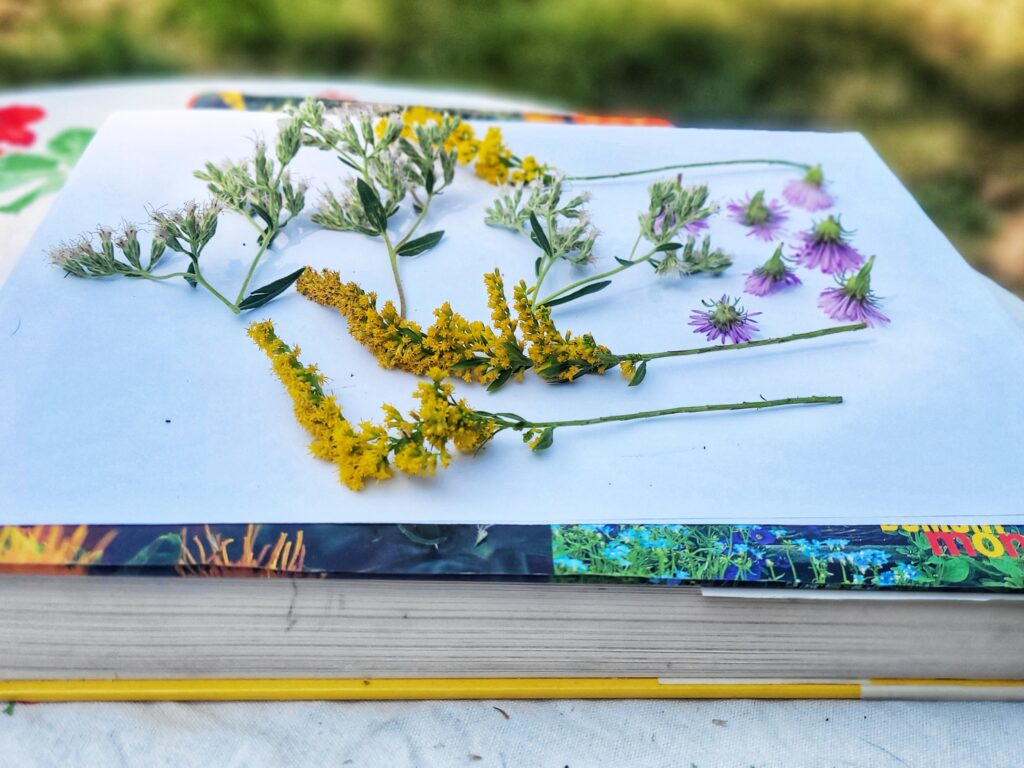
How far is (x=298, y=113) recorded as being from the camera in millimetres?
809

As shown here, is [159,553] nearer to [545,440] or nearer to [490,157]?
[545,440]

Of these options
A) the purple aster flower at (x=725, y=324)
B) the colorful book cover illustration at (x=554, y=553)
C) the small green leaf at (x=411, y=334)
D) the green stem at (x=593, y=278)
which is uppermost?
the green stem at (x=593, y=278)

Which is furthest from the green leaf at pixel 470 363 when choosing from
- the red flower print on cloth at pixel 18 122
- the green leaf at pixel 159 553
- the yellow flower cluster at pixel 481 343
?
the red flower print on cloth at pixel 18 122

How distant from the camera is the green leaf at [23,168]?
41.2 inches

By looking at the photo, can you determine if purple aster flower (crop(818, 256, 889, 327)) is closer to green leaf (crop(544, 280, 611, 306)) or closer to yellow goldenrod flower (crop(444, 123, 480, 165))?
green leaf (crop(544, 280, 611, 306))

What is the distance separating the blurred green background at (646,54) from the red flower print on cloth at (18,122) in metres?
1.10

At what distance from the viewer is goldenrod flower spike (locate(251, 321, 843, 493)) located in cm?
59

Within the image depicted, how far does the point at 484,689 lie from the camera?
0.64m

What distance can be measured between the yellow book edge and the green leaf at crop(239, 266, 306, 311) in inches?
10.6

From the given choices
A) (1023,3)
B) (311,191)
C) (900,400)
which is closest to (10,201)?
(311,191)

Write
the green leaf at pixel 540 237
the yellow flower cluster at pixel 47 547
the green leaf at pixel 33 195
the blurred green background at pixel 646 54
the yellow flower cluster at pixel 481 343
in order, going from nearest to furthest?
the yellow flower cluster at pixel 47 547 < the yellow flower cluster at pixel 481 343 < the green leaf at pixel 540 237 < the green leaf at pixel 33 195 < the blurred green background at pixel 646 54

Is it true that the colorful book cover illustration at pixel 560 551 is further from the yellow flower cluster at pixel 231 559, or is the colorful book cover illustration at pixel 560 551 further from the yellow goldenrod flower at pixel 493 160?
the yellow goldenrod flower at pixel 493 160

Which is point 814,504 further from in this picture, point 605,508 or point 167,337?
point 167,337

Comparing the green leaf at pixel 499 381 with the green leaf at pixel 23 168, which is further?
the green leaf at pixel 23 168
